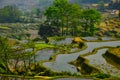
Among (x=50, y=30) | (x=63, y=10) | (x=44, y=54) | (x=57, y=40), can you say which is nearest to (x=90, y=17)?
(x=63, y=10)

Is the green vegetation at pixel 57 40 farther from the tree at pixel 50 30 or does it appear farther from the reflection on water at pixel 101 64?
the reflection on water at pixel 101 64

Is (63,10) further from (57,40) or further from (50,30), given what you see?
(57,40)

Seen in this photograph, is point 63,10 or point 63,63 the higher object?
point 63,10

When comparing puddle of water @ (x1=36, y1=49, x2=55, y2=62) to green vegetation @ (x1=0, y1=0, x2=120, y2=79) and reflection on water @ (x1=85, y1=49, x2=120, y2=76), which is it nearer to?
green vegetation @ (x1=0, y1=0, x2=120, y2=79)

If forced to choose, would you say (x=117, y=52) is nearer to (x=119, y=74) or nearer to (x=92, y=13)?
(x=119, y=74)

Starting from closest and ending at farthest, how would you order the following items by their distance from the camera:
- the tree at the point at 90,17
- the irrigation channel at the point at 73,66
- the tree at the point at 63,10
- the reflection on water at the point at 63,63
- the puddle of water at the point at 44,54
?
the irrigation channel at the point at 73,66
the reflection on water at the point at 63,63
the puddle of water at the point at 44,54
the tree at the point at 63,10
the tree at the point at 90,17

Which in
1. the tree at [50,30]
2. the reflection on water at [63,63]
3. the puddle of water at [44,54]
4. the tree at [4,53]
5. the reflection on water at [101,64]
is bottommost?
the tree at [50,30]

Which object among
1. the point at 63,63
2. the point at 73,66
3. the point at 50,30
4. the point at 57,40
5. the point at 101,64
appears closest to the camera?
the point at 101,64

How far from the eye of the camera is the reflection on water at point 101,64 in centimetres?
4317

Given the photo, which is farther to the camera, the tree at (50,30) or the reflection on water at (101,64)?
the tree at (50,30)

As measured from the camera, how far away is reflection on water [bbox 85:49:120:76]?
43172 millimetres

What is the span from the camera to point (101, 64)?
154 feet

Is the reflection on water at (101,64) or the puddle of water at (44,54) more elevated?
the reflection on water at (101,64)

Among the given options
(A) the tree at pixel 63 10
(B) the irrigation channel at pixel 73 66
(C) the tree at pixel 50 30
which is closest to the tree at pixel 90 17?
(A) the tree at pixel 63 10
